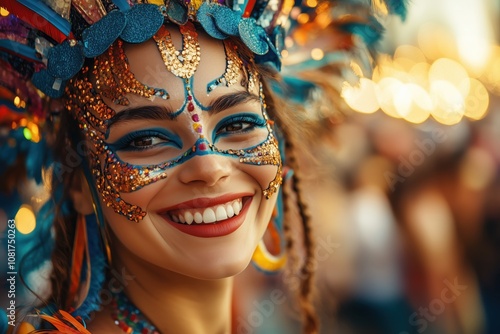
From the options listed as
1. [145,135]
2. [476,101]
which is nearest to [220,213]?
[145,135]

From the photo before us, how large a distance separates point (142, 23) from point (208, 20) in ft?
0.49

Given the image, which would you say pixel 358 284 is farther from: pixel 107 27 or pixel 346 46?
pixel 107 27

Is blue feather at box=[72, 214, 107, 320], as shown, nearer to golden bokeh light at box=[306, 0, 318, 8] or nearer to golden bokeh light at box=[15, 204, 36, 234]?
golden bokeh light at box=[15, 204, 36, 234]

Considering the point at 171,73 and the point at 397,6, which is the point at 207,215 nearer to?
the point at 171,73

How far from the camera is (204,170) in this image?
4.43ft

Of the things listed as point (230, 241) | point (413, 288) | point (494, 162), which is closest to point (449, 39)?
point (494, 162)

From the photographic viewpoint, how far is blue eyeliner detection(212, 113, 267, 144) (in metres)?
1.43

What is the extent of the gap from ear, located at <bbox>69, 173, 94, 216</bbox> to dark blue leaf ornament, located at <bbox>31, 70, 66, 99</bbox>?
0.23m

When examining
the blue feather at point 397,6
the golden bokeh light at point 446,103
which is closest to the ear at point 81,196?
the blue feather at point 397,6

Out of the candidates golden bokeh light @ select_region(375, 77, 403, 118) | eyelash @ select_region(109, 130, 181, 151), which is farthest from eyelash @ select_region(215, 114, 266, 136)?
golden bokeh light @ select_region(375, 77, 403, 118)

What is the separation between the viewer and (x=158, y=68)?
138 centimetres

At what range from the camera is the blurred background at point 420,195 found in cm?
302

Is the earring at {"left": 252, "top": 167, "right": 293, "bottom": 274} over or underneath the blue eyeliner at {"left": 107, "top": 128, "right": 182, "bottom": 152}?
underneath

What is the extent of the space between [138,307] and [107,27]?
69 centimetres
